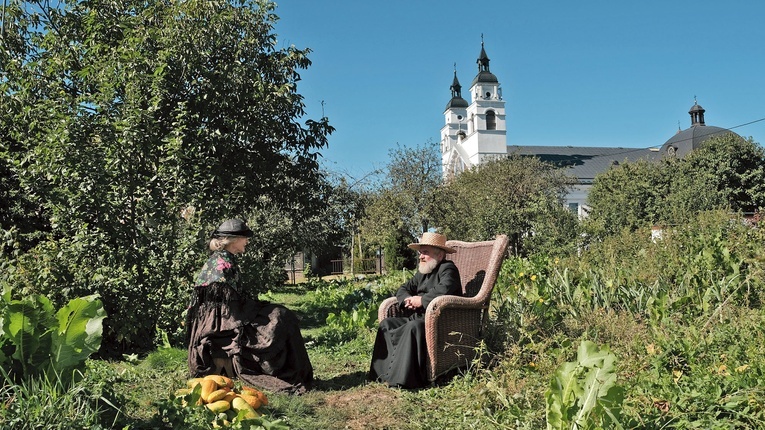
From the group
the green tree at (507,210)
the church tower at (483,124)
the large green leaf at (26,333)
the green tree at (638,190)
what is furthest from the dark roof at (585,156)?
the large green leaf at (26,333)

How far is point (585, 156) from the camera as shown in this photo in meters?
75.2

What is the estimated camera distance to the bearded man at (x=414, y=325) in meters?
4.95

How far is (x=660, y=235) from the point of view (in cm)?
817

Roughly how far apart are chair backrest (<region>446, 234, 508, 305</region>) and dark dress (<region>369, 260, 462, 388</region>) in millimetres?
270

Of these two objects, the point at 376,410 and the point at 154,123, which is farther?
the point at 154,123

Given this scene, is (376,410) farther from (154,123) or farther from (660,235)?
(660,235)

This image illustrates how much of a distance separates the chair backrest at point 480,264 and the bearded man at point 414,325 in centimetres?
27

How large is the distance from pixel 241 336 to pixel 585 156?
2949 inches

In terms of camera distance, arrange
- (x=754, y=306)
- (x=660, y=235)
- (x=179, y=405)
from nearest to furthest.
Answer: (x=179, y=405) → (x=754, y=306) → (x=660, y=235)

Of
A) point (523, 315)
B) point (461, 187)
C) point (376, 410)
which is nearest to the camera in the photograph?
point (376, 410)

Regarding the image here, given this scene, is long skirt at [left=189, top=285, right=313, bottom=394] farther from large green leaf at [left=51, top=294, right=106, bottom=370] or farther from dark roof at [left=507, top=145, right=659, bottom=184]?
dark roof at [left=507, top=145, right=659, bottom=184]

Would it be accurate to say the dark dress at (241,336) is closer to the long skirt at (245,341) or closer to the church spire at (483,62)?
the long skirt at (245,341)

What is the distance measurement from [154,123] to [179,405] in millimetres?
4284

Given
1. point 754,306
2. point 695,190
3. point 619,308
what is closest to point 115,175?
point 619,308
